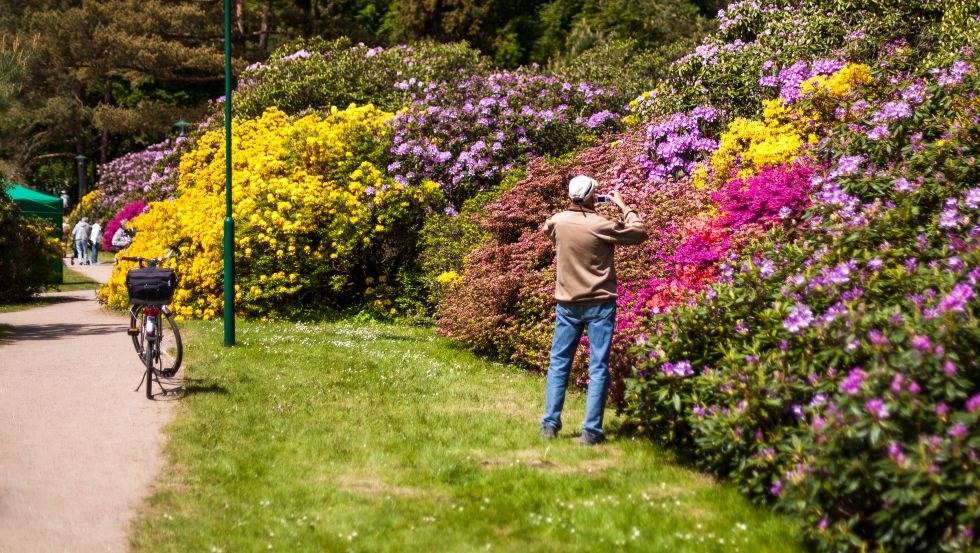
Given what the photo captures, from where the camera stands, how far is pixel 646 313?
8.48 metres

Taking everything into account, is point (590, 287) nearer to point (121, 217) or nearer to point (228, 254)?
point (228, 254)

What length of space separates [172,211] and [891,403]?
1527cm

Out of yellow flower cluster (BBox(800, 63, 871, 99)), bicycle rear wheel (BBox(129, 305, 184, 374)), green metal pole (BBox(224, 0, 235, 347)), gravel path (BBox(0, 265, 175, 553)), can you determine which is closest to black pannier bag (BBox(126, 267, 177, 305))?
bicycle rear wheel (BBox(129, 305, 184, 374))

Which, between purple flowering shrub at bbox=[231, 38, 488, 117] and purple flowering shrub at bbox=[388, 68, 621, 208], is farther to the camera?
purple flowering shrub at bbox=[231, 38, 488, 117]

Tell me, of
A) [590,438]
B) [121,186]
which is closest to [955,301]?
[590,438]

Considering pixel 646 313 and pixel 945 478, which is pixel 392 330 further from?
pixel 945 478

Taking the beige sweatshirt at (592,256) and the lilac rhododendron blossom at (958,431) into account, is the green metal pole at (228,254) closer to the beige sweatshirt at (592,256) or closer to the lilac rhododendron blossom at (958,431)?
the beige sweatshirt at (592,256)

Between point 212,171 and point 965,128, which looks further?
point 212,171

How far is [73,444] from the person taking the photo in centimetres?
721

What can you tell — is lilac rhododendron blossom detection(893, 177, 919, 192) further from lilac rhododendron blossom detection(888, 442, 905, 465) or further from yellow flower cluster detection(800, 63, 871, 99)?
yellow flower cluster detection(800, 63, 871, 99)

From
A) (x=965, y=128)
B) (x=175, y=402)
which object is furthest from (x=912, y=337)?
(x=175, y=402)

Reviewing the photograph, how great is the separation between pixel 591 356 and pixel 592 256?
0.70 metres

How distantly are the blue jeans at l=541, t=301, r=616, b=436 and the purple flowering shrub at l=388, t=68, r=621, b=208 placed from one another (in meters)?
9.20

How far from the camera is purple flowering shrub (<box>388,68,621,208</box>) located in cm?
1641
